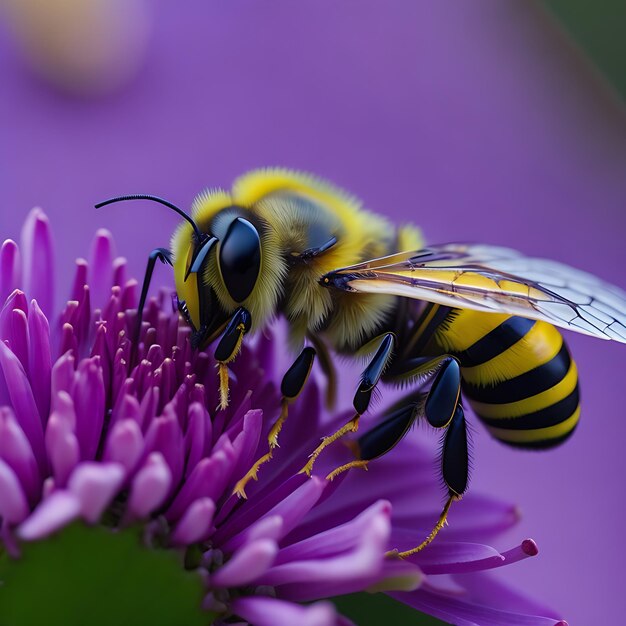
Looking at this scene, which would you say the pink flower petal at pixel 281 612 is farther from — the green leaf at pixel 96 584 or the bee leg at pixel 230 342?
the bee leg at pixel 230 342

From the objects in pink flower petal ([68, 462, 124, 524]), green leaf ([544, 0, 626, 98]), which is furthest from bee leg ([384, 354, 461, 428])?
green leaf ([544, 0, 626, 98])

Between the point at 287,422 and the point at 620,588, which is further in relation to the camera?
the point at 620,588

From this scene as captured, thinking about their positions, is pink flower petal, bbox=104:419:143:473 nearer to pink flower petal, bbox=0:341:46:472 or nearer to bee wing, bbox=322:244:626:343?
pink flower petal, bbox=0:341:46:472

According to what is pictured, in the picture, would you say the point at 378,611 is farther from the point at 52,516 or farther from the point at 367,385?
the point at 52,516

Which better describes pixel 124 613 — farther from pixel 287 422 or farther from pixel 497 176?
pixel 497 176

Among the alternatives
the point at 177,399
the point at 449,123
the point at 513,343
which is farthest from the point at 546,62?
the point at 177,399

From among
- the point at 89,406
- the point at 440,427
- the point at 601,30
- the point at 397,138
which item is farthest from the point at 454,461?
the point at 397,138

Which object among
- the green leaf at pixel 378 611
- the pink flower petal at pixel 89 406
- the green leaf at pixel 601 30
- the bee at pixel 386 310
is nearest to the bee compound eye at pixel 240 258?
the bee at pixel 386 310
